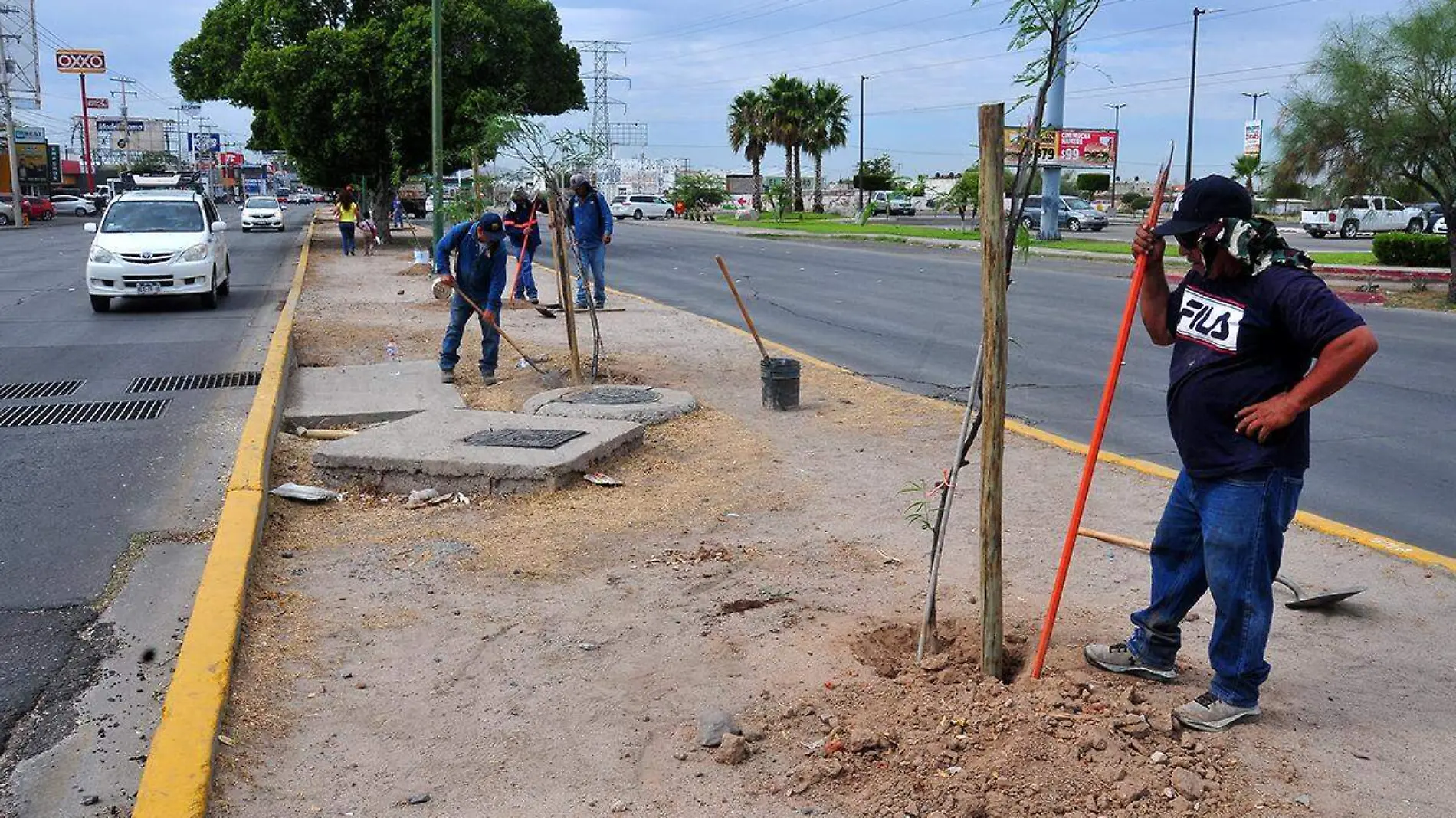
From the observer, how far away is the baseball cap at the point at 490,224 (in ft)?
32.7

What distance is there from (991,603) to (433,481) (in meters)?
3.90

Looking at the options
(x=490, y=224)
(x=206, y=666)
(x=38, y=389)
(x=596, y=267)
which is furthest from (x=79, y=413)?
(x=596, y=267)

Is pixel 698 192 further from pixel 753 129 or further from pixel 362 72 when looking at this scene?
pixel 362 72

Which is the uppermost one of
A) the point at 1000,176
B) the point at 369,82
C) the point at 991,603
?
the point at 369,82

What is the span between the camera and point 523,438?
7500 millimetres

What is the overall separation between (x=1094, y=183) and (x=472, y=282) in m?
80.1

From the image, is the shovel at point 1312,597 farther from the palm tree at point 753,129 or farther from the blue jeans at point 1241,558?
the palm tree at point 753,129

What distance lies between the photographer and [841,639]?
4523 millimetres

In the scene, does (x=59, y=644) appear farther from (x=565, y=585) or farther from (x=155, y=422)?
(x=155, y=422)

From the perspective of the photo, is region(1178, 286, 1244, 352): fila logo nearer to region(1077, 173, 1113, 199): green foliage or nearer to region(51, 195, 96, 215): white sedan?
region(51, 195, 96, 215): white sedan

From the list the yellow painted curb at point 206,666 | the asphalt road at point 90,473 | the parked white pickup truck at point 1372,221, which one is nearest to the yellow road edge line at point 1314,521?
the yellow painted curb at point 206,666

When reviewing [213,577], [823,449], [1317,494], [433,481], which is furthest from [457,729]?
[1317,494]

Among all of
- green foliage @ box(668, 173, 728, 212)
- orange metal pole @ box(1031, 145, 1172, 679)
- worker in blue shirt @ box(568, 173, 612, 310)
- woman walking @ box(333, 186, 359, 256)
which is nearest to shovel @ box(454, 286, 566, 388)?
worker in blue shirt @ box(568, 173, 612, 310)

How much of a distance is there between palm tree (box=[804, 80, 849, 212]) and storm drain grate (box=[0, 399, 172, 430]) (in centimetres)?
6257
